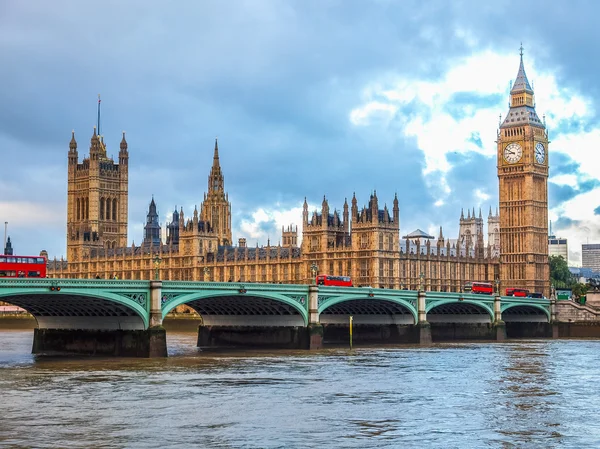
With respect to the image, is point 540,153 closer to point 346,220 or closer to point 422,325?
point 346,220

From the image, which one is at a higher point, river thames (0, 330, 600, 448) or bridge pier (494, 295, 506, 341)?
bridge pier (494, 295, 506, 341)

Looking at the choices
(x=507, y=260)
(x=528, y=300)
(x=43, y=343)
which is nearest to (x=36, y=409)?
(x=43, y=343)

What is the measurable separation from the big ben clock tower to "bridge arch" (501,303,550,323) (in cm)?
2316

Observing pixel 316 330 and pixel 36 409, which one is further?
pixel 316 330

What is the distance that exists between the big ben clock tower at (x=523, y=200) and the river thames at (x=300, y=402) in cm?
6565

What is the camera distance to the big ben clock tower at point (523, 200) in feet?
433

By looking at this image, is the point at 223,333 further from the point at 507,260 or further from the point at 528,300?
the point at 507,260

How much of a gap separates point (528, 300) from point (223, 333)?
36348 millimetres

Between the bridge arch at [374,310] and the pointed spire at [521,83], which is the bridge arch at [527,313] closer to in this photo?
the bridge arch at [374,310]

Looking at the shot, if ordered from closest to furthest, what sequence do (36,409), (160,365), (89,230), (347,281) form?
(36,409) → (160,365) → (347,281) → (89,230)

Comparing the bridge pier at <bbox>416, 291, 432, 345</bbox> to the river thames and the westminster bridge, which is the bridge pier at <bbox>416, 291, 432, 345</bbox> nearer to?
the westminster bridge

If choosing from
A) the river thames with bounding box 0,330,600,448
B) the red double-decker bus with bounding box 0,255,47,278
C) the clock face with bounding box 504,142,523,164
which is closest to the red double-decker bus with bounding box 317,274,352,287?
the river thames with bounding box 0,330,600,448

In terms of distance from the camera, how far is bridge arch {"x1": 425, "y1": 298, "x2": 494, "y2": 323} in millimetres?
93956

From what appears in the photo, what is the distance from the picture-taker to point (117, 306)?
207ft
